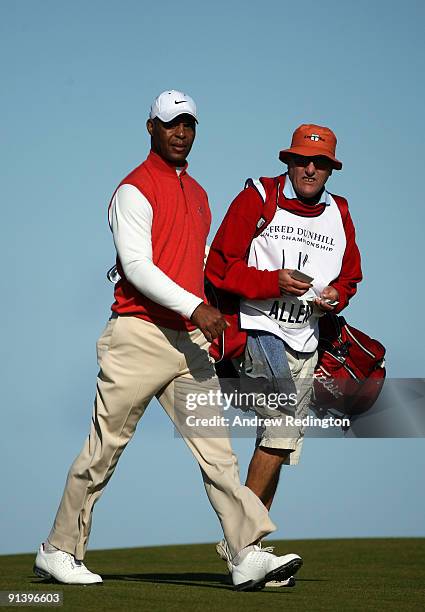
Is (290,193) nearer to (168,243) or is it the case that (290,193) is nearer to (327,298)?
(327,298)

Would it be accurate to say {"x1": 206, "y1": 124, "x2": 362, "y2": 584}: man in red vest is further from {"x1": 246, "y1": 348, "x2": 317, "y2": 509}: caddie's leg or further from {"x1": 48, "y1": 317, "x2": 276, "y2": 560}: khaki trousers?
{"x1": 48, "y1": 317, "x2": 276, "y2": 560}: khaki trousers

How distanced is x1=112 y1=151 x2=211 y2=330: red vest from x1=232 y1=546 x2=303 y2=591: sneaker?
120 centimetres

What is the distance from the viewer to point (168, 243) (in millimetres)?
6152

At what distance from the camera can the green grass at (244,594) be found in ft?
17.7

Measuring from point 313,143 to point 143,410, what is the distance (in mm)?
1811

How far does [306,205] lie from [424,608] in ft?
7.96

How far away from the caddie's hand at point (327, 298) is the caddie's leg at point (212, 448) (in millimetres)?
775

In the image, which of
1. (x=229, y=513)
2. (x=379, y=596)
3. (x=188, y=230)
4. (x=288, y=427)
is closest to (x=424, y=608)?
(x=379, y=596)

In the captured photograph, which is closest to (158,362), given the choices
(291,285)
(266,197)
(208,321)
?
(208,321)

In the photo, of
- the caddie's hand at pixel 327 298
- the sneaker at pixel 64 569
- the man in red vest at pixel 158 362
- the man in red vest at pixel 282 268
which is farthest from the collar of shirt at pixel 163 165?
the sneaker at pixel 64 569

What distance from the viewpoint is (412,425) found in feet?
26.6

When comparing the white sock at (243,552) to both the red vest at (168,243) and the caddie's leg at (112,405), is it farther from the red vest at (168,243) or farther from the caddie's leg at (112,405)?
the red vest at (168,243)

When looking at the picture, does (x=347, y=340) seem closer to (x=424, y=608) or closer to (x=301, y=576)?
(x=301, y=576)

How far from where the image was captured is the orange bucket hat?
6.82m
